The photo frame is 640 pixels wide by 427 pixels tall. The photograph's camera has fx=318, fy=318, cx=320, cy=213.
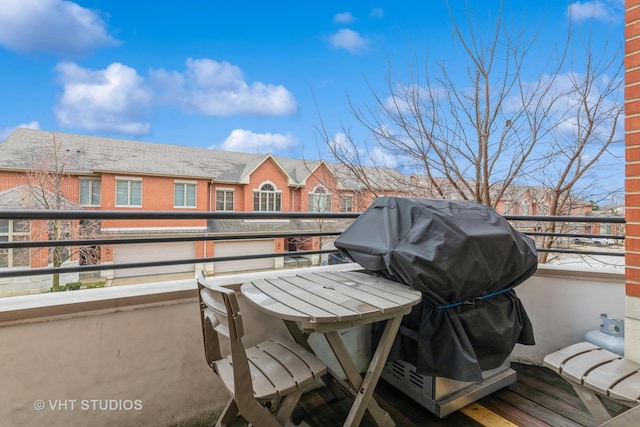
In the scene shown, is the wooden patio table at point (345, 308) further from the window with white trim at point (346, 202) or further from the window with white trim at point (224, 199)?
the window with white trim at point (224, 199)

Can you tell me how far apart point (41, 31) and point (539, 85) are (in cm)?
1028

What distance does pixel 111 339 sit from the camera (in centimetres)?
147

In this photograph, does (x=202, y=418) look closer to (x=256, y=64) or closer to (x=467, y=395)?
(x=467, y=395)

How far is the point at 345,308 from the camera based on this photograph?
3.97 ft

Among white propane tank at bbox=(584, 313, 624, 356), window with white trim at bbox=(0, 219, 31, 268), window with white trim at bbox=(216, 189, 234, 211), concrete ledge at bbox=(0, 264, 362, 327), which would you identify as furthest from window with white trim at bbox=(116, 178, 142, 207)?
white propane tank at bbox=(584, 313, 624, 356)

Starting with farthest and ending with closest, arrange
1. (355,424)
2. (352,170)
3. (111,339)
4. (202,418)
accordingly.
Result: (352,170), (202,418), (111,339), (355,424)

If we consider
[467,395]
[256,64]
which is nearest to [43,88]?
[256,64]

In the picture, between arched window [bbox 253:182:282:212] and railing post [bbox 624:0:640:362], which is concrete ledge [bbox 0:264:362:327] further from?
arched window [bbox 253:182:282:212]

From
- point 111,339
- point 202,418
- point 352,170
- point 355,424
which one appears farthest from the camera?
point 352,170

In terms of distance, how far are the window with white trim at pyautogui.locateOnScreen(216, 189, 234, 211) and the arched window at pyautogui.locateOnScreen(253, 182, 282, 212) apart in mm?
1278

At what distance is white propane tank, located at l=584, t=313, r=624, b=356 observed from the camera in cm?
187

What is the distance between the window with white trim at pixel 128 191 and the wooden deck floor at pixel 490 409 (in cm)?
1562

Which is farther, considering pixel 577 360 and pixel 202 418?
pixel 202 418

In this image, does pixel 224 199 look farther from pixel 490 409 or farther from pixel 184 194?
pixel 490 409
